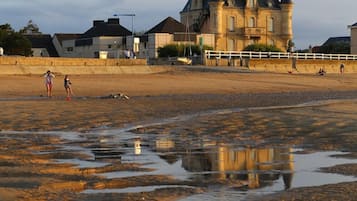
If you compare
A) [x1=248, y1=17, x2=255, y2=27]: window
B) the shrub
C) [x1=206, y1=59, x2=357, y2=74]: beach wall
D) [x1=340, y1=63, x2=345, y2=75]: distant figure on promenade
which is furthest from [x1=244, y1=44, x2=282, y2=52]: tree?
[x1=340, y1=63, x2=345, y2=75]: distant figure on promenade

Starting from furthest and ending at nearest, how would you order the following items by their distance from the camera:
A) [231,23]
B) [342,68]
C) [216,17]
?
[231,23]
[216,17]
[342,68]

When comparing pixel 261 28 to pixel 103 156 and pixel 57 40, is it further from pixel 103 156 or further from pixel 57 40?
pixel 103 156

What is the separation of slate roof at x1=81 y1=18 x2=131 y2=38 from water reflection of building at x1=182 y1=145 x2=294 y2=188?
73.9m

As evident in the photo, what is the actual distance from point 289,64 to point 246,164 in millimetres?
55065

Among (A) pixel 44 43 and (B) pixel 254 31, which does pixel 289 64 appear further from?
(A) pixel 44 43

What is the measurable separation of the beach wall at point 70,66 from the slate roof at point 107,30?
3202 centimetres

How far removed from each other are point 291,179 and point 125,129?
9077 mm

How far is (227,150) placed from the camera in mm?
13711

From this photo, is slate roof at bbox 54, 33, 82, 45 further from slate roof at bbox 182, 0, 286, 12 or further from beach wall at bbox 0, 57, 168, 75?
beach wall at bbox 0, 57, 168, 75

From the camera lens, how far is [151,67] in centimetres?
5356

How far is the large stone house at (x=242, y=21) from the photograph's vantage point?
84.9m

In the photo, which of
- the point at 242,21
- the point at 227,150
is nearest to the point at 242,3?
the point at 242,21

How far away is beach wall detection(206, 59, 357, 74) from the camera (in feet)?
202

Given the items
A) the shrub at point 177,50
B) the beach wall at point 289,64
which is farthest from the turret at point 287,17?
the shrub at point 177,50
